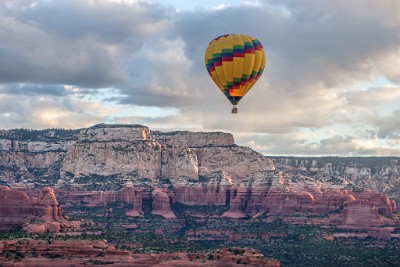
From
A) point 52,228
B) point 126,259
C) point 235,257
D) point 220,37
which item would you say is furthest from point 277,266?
point 52,228

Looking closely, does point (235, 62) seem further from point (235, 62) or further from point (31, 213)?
point (31, 213)

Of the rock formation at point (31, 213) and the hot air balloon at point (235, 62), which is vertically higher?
the hot air balloon at point (235, 62)

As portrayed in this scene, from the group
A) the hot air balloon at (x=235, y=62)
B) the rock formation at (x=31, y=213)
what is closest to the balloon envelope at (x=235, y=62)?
the hot air balloon at (x=235, y=62)

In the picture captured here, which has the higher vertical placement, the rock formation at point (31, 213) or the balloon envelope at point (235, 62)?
the balloon envelope at point (235, 62)

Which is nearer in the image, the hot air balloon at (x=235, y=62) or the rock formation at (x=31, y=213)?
the hot air balloon at (x=235, y=62)

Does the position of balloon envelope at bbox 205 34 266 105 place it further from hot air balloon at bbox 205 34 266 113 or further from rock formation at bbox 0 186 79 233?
rock formation at bbox 0 186 79 233

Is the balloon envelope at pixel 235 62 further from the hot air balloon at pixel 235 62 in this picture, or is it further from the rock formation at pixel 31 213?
the rock formation at pixel 31 213

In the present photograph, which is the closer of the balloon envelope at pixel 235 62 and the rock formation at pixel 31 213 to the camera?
the balloon envelope at pixel 235 62
